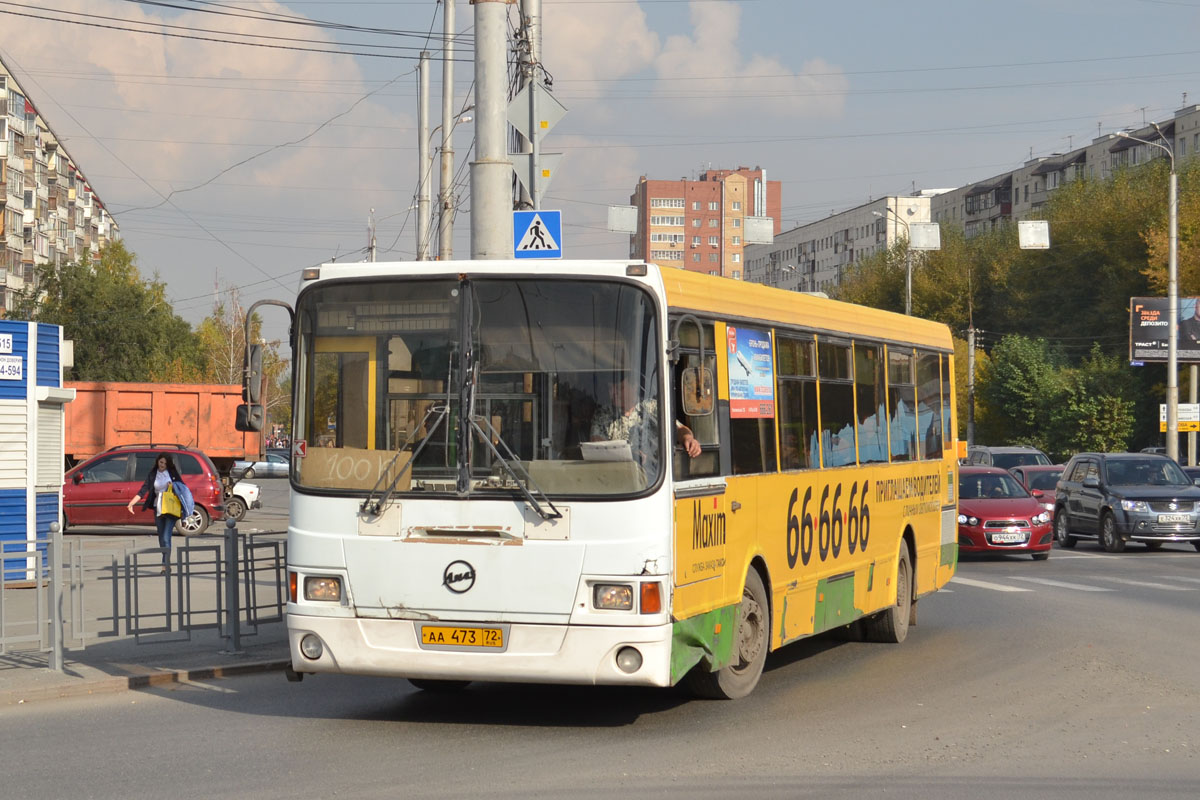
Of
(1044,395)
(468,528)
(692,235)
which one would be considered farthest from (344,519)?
(692,235)

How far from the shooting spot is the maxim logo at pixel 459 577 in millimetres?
9070

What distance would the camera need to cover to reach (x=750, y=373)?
10.6 metres

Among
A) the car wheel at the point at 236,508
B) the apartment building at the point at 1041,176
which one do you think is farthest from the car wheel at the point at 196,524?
the apartment building at the point at 1041,176

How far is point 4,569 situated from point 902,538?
24.3 feet

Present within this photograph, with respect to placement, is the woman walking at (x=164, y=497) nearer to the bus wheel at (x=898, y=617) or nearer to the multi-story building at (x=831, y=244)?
the bus wheel at (x=898, y=617)

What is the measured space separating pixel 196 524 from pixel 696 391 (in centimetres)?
2548

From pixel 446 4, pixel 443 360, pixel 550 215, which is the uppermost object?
pixel 446 4

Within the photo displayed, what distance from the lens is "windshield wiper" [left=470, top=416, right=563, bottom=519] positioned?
29.4ft

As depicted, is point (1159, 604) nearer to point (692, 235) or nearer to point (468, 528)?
point (468, 528)

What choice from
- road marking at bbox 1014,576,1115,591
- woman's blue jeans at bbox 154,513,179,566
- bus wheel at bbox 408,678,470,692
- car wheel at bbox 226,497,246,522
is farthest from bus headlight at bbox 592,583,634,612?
car wheel at bbox 226,497,246,522

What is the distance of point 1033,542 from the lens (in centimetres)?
2658

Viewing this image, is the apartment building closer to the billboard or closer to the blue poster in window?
the billboard

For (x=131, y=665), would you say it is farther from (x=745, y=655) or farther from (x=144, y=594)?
(x=745, y=655)

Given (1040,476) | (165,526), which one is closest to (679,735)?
(165,526)
